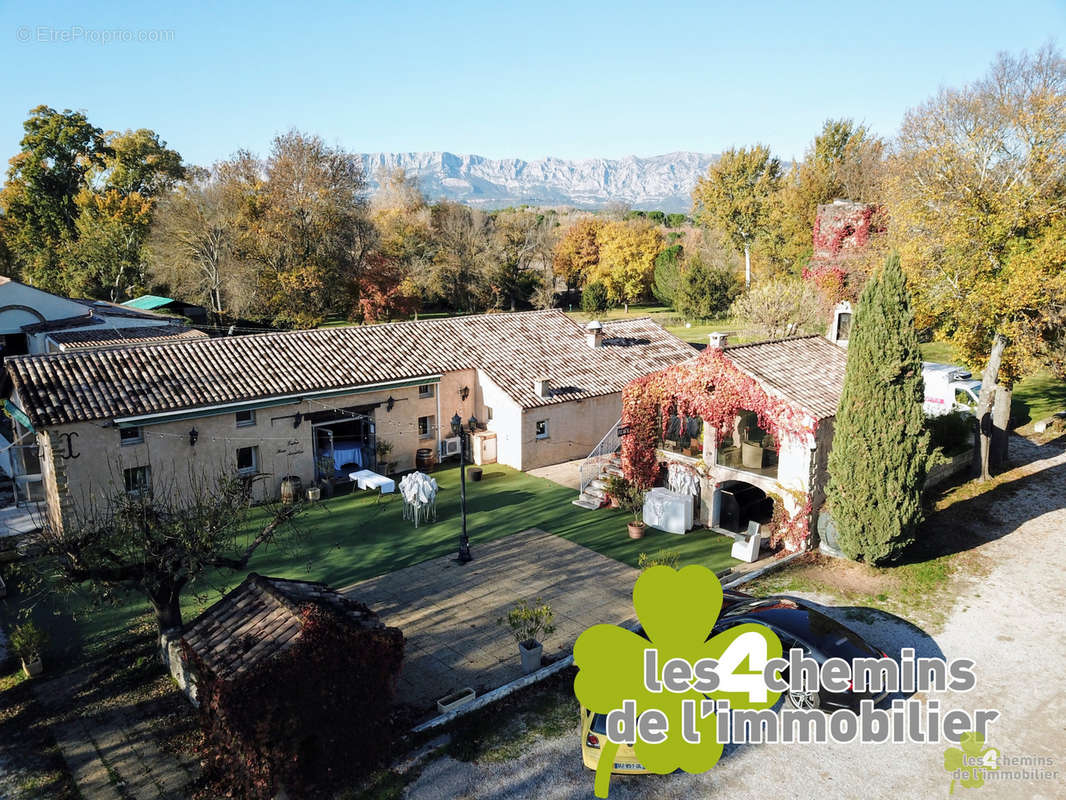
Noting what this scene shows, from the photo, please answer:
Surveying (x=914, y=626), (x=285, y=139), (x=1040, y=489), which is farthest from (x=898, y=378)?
(x=285, y=139)

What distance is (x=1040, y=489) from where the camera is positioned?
2044 centimetres

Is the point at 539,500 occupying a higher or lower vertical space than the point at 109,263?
lower

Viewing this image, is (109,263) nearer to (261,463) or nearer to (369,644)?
(261,463)

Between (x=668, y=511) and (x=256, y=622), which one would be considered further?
(x=668, y=511)

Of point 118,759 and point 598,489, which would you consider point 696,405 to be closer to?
point 598,489

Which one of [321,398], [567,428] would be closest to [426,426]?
[321,398]

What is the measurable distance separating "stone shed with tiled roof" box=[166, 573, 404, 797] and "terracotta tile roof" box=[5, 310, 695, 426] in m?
11.0

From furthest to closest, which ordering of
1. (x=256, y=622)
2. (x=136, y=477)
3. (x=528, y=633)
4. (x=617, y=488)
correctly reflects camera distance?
(x=617, y=488), (x=136, y=477), (x=528, y=633), (x=256, y=622)

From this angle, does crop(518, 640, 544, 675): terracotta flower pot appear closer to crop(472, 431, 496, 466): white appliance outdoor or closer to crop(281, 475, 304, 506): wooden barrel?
crop(281, 475, 304, 506): wooden barrel

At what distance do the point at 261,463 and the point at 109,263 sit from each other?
150 ft

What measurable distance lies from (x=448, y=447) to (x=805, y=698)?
53.1 feet

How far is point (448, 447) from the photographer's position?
25234mm

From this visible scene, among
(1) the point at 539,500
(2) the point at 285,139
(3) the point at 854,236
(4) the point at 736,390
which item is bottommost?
(1) the point at 539,500

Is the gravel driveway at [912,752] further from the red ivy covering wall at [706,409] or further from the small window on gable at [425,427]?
the small window on gable at [425,427]
